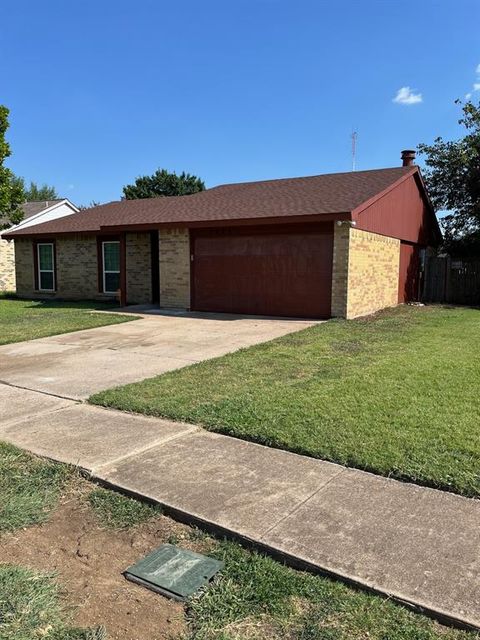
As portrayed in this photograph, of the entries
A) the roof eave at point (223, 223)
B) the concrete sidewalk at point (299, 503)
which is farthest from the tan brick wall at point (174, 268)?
the concrete sidewalk at point (299, 503)

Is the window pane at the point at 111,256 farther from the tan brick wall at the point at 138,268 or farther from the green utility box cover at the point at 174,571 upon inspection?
the green utility box cover at the point at 174,571

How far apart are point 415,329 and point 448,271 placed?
32.8ft

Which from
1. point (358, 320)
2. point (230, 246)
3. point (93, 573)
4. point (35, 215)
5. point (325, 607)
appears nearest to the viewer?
point (325, 607)

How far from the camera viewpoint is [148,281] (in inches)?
709

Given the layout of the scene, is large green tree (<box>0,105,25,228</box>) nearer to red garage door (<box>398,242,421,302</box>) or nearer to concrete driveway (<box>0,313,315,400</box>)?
concrete driveway (<box>0,313,315,400</box>)

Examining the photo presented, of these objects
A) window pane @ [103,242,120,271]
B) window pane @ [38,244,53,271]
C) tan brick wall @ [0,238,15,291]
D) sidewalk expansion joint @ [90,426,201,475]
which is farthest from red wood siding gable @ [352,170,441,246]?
tan brick wall @ [0,238,15,291]

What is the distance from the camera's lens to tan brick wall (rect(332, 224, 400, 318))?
1288 cm

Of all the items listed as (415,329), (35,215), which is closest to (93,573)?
(415,329)

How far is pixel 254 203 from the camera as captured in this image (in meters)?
15.6

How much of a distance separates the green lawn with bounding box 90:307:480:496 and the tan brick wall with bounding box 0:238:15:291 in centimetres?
2256

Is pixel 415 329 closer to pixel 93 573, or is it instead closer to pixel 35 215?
pixel 93 573

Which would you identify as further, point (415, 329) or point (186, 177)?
point (186, 177)

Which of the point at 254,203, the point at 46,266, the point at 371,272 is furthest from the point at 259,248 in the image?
the point at 46,266

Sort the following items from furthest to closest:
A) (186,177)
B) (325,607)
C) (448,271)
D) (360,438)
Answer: (186,177) < (448,271) < (360,438) < (325,607)
